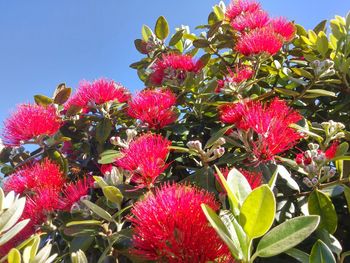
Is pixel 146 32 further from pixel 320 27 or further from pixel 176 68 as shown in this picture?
pixel 320 27

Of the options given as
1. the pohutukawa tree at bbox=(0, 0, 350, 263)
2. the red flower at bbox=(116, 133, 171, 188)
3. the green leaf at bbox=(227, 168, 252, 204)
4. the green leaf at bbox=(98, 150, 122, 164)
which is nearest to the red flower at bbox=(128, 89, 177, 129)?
the pohutukawa tree at bbox=(0, 0, 350, 263)

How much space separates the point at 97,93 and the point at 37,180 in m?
0.54

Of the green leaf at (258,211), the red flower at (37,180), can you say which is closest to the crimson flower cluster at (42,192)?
the red flower at (37,180)

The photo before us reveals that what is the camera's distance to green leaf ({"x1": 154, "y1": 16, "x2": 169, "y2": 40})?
103 inches

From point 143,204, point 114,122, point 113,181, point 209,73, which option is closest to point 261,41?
point 209,73

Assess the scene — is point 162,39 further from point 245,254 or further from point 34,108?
point 245,254

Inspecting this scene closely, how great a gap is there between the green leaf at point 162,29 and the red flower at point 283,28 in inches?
25.2

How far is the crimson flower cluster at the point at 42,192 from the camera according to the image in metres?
1.58

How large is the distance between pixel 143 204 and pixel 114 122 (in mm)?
1067

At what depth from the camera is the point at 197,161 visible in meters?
1.76

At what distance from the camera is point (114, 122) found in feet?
6.91

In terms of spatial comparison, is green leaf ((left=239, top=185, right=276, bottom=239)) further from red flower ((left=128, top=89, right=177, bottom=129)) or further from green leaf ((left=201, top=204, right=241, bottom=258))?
red flower ((left=128, top=89, right=177, bottom=129))

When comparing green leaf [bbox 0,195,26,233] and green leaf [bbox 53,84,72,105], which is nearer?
green leaf [bbox 0,195,26,233]

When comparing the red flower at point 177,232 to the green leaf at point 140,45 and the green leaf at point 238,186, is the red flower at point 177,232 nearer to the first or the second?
the green leaf at point 238,186
